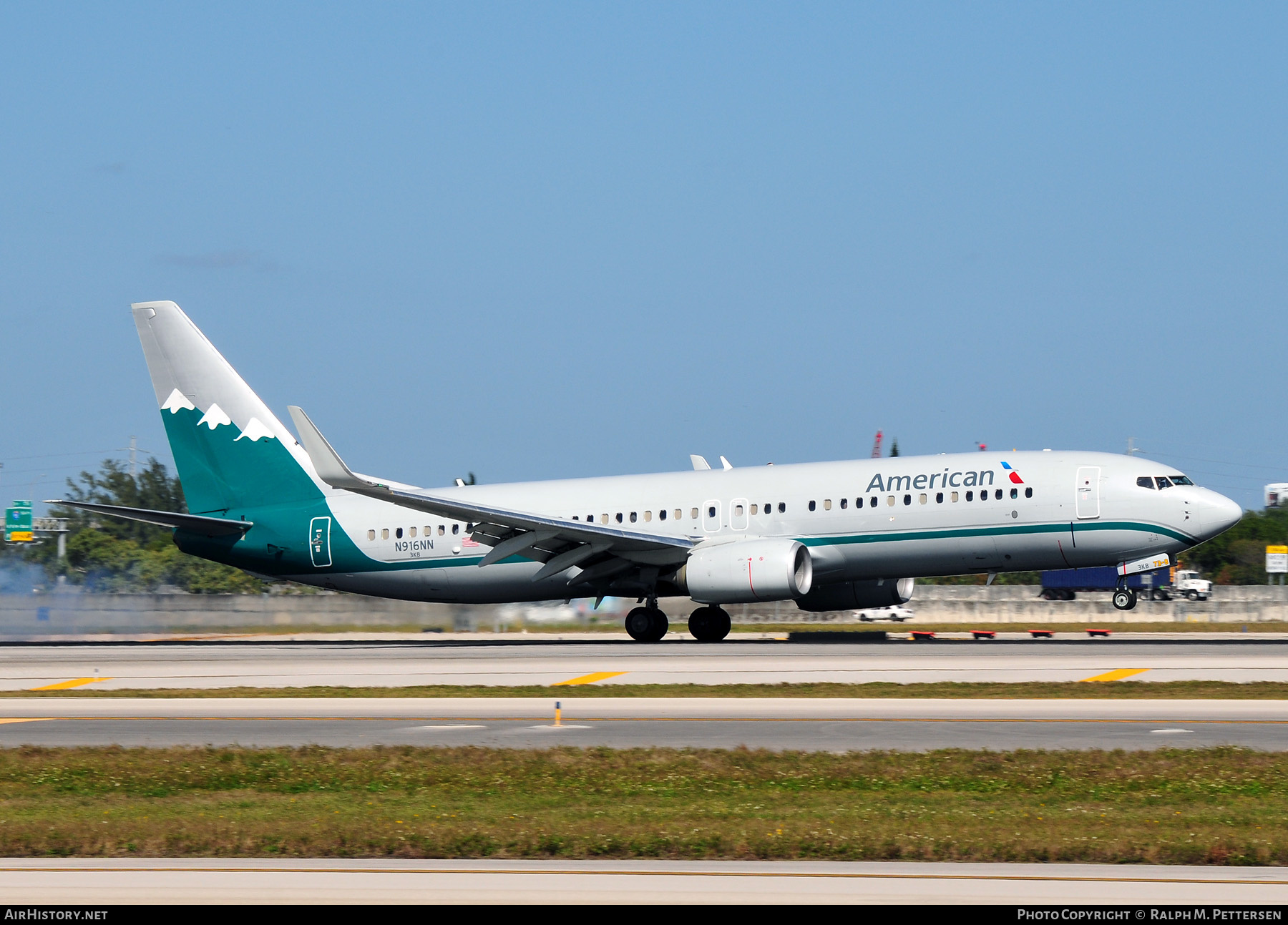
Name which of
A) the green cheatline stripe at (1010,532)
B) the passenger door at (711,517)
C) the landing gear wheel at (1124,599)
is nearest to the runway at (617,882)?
the landing gear wheel at (1124,599)

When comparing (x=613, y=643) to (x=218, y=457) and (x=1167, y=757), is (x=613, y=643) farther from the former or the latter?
(x=1167, y=757)

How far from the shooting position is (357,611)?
42.8 meters

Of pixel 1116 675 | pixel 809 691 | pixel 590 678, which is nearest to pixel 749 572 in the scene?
pixel 590 678

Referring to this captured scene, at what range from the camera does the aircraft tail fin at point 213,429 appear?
40.4 m

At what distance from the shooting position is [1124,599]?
32562 millimetres

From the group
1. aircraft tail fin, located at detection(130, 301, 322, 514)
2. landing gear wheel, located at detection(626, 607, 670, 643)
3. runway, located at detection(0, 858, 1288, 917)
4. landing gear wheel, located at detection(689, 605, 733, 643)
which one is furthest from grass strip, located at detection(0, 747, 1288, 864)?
aircraft tail fin, located at detection(130, 301, 322, 514)

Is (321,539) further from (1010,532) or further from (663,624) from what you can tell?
(1010,532)

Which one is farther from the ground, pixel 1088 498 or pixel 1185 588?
pixel 1088 498

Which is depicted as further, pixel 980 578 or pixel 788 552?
pixel 980 578

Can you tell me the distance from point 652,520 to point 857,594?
19.2ft

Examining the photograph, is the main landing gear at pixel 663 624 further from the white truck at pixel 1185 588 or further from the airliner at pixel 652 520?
the white truck at pixel 1185 588

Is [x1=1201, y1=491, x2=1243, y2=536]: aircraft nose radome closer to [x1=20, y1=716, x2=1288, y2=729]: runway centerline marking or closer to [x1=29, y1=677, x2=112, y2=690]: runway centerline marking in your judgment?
[x1=20, y1=716, x2=1288, y2=729]: runway centerline marking

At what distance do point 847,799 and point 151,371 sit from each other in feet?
112
